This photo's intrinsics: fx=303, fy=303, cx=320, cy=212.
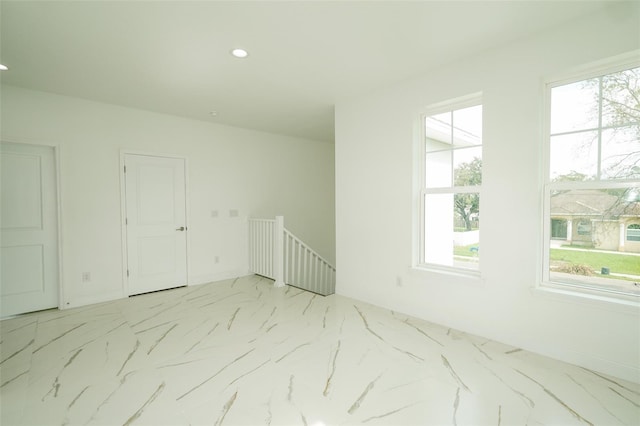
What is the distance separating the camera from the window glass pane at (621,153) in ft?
7.14

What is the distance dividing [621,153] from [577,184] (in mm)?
325

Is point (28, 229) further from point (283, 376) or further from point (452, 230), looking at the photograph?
point (452, 230)

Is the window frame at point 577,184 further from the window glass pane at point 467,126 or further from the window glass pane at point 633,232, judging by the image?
the window glass pane at point 467,126

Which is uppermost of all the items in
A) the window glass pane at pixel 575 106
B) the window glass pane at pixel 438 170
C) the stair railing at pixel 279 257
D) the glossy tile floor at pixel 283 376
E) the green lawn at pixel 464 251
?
the window glass pane at pixel 575 106

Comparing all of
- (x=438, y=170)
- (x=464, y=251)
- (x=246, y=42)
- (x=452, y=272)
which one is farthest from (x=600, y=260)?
(x=246, y=42)

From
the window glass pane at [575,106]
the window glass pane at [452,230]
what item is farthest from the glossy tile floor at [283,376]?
the window glass pane at [575,106]

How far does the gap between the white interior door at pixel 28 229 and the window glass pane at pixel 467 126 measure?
15.2ft

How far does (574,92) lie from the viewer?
2.42 meters

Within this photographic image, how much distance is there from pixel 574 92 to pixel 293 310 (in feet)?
11.0

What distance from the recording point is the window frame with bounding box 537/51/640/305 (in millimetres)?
2195

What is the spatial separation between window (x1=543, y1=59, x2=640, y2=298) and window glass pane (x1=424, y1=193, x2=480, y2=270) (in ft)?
1.95

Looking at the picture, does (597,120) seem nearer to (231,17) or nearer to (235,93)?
(231,17)

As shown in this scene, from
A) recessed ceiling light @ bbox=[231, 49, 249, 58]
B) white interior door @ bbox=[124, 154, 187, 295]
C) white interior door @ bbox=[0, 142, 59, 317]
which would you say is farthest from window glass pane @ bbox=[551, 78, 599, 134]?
white interior door @ bbox=[0, 142, 59, 317]

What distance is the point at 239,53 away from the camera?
2697mm
